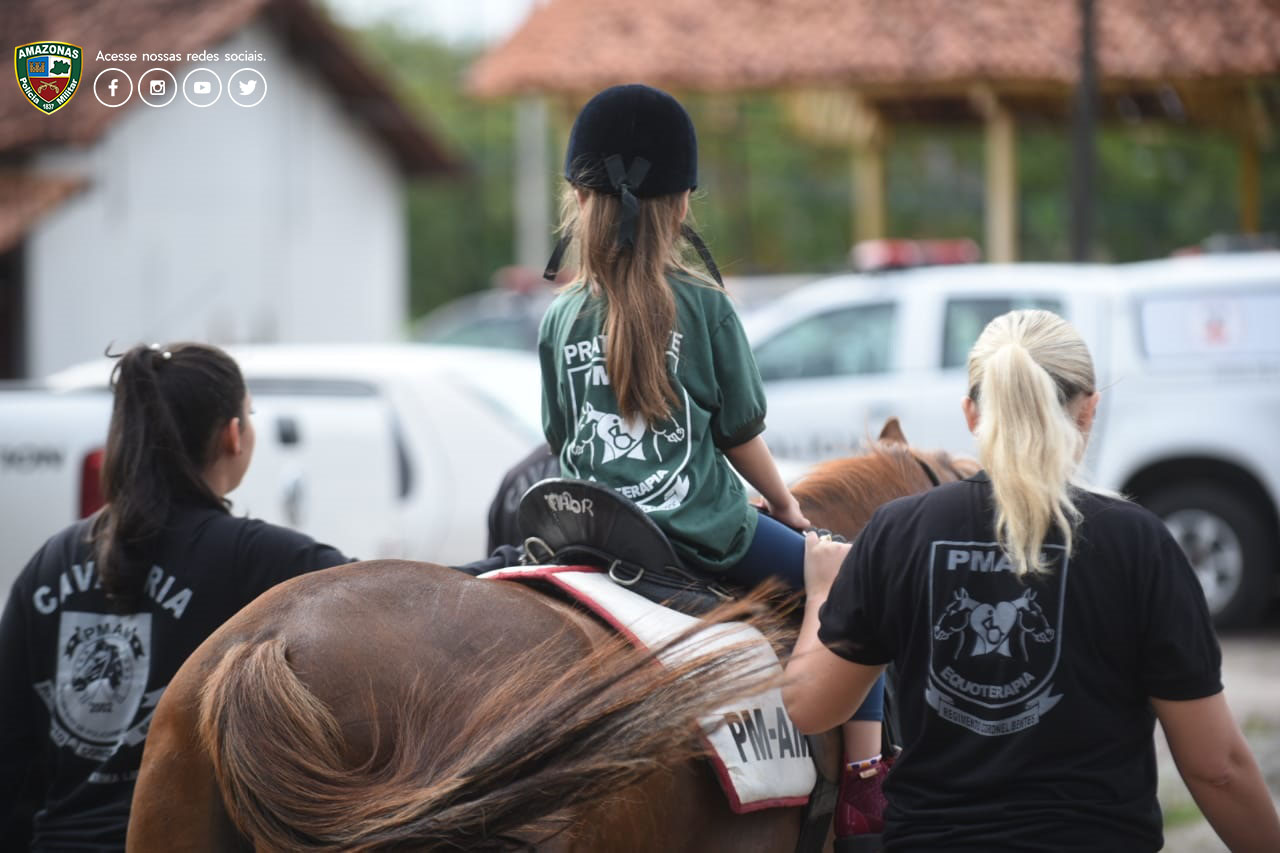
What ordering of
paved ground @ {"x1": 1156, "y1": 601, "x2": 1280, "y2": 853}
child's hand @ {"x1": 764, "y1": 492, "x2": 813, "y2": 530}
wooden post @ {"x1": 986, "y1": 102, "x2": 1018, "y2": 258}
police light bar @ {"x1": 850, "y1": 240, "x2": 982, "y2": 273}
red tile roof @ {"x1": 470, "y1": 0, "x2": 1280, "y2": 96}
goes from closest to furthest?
child's hand @ {"x1": 764, "y1": 492, "x2": 813, "y2": 530}, paved ground @ {"x1": 1156, "y1": 601, "x2": 1280, "y2": 853}, police light bar @ {"x1": 850, "y1": 240, "x2": 982, "y2": 273}, red tile roof @ {"x1": 470, "y1": 0, "x2": 1280, "y2": 96}, wooden post @ {"x1": 986, "y1": 102, "x2": 1018, "y2": 258}

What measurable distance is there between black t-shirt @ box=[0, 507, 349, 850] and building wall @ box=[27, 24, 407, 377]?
13.2 m

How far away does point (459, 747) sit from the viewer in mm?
2287

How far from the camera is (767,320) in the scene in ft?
30.4

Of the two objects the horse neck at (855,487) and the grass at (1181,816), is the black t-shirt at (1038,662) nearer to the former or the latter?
the horse neck at (855,487)

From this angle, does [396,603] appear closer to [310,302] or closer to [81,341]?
[81,341]

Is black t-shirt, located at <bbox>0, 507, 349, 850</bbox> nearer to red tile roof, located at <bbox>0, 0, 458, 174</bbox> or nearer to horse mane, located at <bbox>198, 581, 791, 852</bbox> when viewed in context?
horse mane, located at <bbox>198, 581, 791, 852</bbox>

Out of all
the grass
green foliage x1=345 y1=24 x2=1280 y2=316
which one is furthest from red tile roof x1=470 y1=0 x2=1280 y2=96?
the grass

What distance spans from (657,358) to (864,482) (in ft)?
3.31

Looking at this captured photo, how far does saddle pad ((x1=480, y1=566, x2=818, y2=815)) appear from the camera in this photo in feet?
8.41

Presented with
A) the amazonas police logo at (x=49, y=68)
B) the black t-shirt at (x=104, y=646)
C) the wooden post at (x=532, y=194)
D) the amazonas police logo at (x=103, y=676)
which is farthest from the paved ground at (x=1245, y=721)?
the wooden post at (x=532, y=194)

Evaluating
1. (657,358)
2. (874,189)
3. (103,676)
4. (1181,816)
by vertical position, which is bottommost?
(1181,816)

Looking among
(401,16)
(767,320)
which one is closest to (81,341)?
(767,320)

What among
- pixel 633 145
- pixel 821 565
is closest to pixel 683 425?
pixel 821 565

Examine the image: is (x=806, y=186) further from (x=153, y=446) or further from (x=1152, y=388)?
(x=153, y=446)
